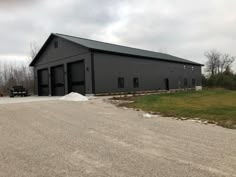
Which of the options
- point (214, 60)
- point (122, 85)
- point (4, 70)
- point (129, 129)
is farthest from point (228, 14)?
point (4, 70)

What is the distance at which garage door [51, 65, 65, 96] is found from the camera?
24.1 m

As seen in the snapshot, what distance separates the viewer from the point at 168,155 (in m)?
4.27

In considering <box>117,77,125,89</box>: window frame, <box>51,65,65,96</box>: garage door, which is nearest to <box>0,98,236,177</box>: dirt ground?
<box>117,77,125,89</box>: window frame

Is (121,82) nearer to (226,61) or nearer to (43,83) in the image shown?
(43,83)

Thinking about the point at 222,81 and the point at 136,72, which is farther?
the point at 222,81

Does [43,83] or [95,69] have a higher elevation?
[95,69]

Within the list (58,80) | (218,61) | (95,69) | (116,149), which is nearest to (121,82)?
(95,69)

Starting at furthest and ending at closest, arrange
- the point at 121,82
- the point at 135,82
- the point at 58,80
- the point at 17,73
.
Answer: the point at 17,73 < the point at 58,80 < the point at 135,82 < the point at 121,82

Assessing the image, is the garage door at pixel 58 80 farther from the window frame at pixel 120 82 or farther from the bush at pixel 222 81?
the bush at pixel 222 81

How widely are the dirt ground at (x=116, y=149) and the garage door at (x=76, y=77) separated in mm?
14192

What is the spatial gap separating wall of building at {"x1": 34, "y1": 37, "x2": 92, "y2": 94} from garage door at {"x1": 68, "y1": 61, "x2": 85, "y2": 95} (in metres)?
0.42

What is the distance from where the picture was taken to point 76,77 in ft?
73.2

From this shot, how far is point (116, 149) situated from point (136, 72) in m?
19.6

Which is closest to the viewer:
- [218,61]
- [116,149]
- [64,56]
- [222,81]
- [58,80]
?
[116,149]
